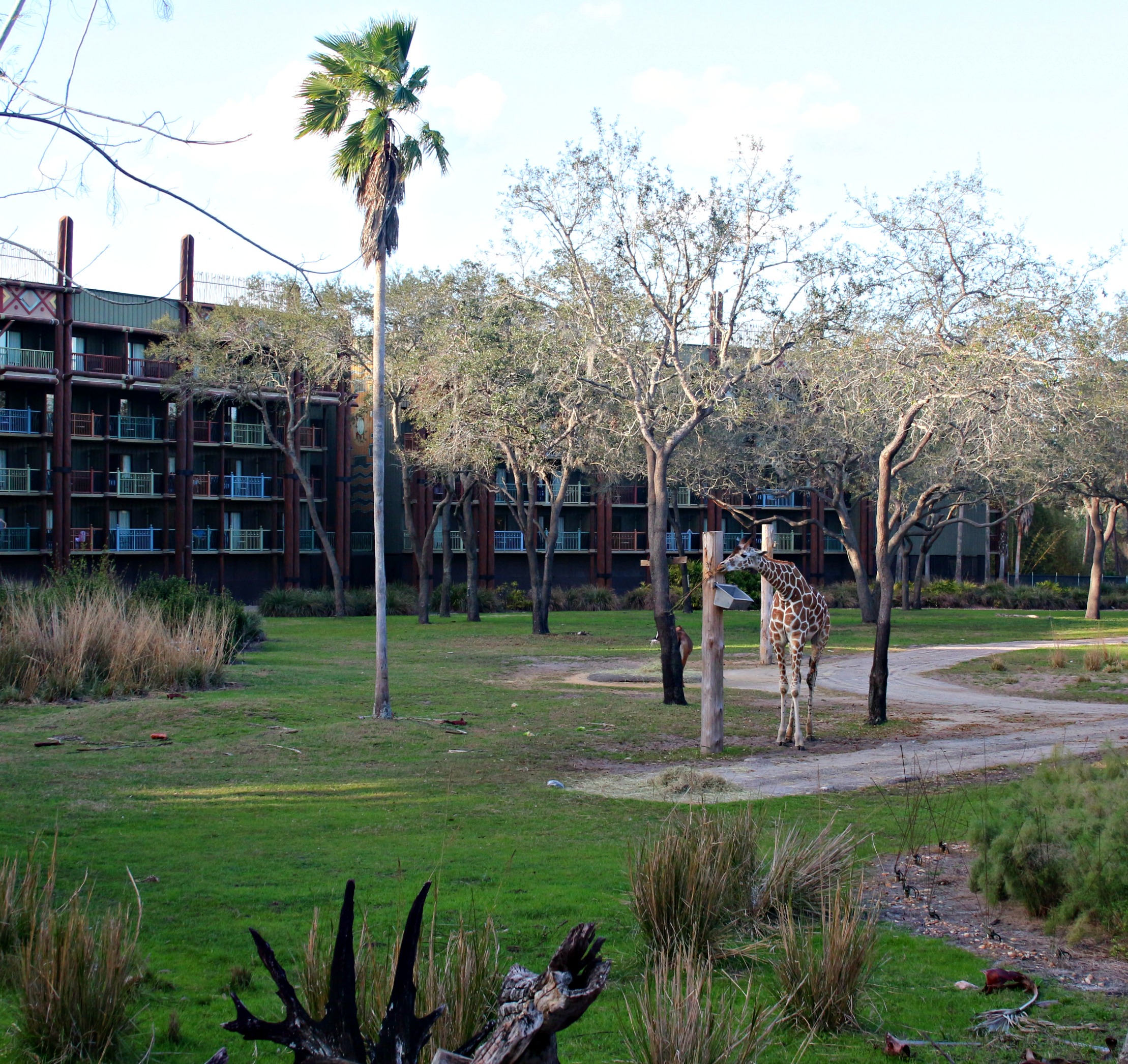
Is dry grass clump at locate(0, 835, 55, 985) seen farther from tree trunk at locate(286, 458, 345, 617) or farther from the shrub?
the shrub

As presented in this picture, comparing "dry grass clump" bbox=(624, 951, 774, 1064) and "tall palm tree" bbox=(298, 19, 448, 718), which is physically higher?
"tall palm tree" bbox=(298, 19, 448, 718)

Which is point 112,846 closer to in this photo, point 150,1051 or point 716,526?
point 150,1051

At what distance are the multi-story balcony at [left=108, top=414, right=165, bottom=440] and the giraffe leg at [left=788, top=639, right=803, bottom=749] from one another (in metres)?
41.1

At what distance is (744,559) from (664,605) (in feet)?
9.85

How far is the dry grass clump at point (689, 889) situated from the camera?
6.52m

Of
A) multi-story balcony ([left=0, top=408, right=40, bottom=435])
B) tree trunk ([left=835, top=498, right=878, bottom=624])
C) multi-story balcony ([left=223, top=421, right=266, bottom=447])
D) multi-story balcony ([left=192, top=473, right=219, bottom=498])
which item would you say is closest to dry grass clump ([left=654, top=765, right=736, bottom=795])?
tree trunk ([left=835, top=498, right=878, bottom=624])

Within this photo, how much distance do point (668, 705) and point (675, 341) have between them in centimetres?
616

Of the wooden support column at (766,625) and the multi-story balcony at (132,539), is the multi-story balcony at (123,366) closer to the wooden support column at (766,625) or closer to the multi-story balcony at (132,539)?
the multi-story balcony at (132,539)

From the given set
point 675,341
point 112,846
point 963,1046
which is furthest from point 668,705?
point 963,1046

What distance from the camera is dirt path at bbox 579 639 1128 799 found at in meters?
12.6

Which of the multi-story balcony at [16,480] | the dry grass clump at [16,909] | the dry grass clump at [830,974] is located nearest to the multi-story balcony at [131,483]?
the multi-story balcony at [16,480]

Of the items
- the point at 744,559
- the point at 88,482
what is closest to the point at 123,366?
the point at 88,482

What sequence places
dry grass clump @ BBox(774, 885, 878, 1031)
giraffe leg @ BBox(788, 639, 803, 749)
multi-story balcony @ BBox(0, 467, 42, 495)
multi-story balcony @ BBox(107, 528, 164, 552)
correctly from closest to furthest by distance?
dry grass clump @ BBox(774, 885, 878, 1031)
giraffe leg @ BBox(788, 639, 803, 749)
multi-story balcony @ BBox(0, 467, 42, 495)
multi-story balcony @ BBox(107, 528, 164, 552)

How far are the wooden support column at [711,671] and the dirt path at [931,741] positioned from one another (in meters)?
0.59
